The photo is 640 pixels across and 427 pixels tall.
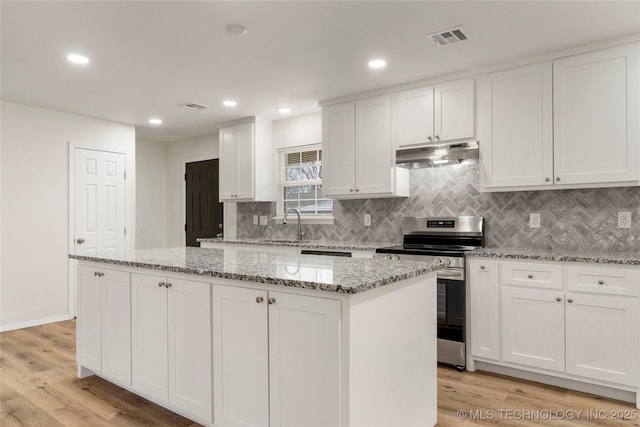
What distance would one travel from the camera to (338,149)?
13.8ft

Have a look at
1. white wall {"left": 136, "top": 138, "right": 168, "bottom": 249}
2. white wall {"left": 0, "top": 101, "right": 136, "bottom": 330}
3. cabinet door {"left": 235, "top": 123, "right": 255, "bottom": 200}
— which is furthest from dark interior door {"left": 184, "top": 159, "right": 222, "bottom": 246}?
white wall {"left": 0, "top": 101, "right": 136, "bottom": 330}

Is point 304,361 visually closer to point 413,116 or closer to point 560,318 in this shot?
point 560,318

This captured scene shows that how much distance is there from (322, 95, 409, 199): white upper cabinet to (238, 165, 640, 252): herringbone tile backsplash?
306 millimetres

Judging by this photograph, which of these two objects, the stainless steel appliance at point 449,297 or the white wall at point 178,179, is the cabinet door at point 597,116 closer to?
the stainless steel appliance at point 449,297

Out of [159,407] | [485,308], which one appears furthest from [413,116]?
[159,407]

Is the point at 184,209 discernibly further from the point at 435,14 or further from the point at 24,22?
the point at 435,14

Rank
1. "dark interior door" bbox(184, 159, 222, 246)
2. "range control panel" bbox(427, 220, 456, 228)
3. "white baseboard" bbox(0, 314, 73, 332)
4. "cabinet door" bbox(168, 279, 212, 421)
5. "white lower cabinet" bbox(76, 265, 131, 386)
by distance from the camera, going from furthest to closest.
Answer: "dark interior door" bbox(184, 159, 222, 246), "white baseboard" bbox(0, 314, 73, 332), "range control panel" bbox(427, 220, 456, 228), "white lower cabinet" bbox(76, 265, 131, 386), "cabinet door" bbox(168, 279, 212, 421)

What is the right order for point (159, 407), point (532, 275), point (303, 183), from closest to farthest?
1. point (159, 407)
2. point (532, 275)
3. point (303, 183)

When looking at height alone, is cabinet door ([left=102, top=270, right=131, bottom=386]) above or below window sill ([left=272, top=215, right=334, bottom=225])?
below

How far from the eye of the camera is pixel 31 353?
11.6ft

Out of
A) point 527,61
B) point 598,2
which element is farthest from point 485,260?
point 598,2

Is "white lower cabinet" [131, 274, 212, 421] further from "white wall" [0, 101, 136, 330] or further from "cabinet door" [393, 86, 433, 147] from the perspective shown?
"white wall" [0, 101, 136, 330]

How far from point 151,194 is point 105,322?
13.7ft

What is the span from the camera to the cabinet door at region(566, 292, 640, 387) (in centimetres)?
254
